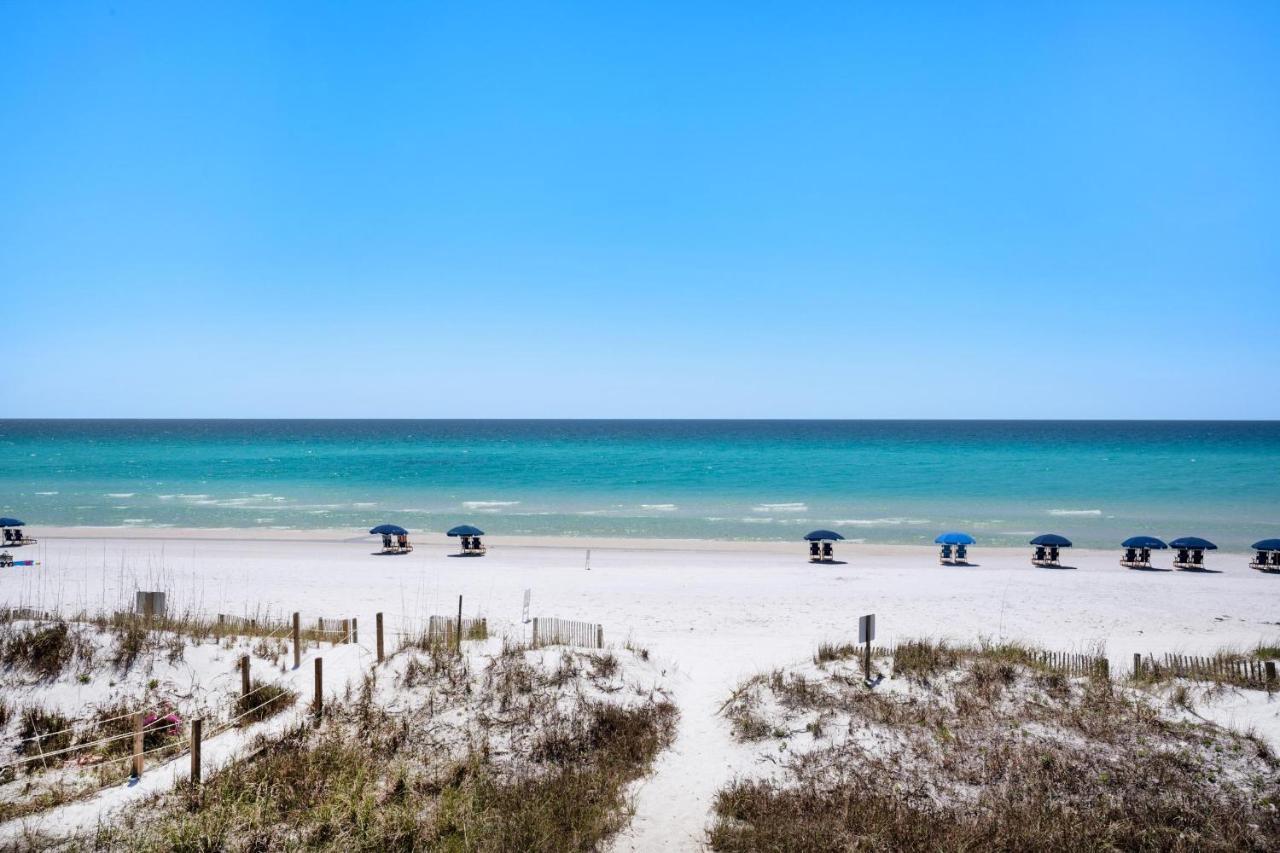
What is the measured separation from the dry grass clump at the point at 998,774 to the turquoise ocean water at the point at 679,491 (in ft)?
88.5

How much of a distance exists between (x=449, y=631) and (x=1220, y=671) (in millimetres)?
14794

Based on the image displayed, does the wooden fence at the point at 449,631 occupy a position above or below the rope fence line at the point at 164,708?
above

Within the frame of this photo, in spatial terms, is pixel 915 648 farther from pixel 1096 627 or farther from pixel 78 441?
pixel 78 441

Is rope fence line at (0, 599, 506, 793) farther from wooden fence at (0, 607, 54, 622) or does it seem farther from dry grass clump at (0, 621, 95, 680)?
dry grass clump at (0, 621, 95, 680)

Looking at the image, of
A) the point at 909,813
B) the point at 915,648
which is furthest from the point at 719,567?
the point at 909,813

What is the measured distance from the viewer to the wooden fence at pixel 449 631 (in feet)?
46.1

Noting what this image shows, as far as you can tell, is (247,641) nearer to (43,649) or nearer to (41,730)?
(43,649)

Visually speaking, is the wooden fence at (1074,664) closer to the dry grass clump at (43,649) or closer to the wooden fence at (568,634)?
the wooden fence at (568,634)

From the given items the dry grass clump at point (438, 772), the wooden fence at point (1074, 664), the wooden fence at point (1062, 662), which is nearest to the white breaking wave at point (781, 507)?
the wooden fence at point (1062, 662)

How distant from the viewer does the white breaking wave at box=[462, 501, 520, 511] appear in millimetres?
48938

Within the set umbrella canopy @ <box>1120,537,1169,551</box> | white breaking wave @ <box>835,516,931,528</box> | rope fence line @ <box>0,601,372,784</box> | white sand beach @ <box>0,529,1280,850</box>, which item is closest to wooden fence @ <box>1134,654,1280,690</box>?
white sand beach @ <box>0,529,1280,850</box>

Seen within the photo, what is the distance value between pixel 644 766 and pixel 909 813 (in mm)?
3753

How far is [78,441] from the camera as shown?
125 meters

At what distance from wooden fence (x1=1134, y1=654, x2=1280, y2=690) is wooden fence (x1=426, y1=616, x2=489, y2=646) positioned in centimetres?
1296
